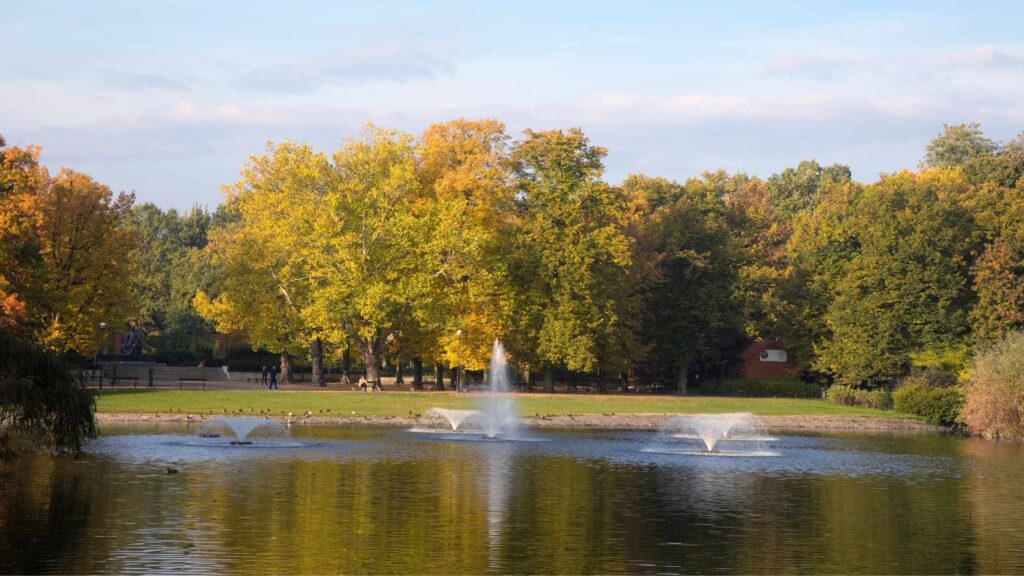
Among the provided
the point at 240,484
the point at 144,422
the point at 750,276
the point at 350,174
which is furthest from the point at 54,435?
the point at 750,276

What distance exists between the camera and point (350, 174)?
81.7 meters

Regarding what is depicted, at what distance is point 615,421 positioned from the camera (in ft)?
222

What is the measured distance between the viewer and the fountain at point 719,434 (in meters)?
50.9

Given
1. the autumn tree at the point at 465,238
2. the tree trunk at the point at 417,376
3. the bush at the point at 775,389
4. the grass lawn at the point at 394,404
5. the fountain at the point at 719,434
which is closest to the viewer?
the fountain at the point at 719,434

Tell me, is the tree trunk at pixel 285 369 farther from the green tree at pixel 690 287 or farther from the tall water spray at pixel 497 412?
the green tree at pixel 690 287

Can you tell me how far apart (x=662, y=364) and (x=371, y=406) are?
42.6m

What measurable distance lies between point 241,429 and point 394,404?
62.8 ft

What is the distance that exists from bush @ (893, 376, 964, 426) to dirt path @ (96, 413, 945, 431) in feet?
2.75

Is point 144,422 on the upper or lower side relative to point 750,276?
lower

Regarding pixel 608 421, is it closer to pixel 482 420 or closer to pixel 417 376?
pixel 482 420

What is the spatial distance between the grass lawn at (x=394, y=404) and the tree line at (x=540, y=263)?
5861 mm

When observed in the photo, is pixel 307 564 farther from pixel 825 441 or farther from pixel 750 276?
pixel 750 276

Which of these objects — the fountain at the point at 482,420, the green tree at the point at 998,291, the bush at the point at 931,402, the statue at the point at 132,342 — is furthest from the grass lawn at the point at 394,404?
the statue at the point at 132,342

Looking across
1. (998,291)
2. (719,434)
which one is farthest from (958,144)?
(719,434)
